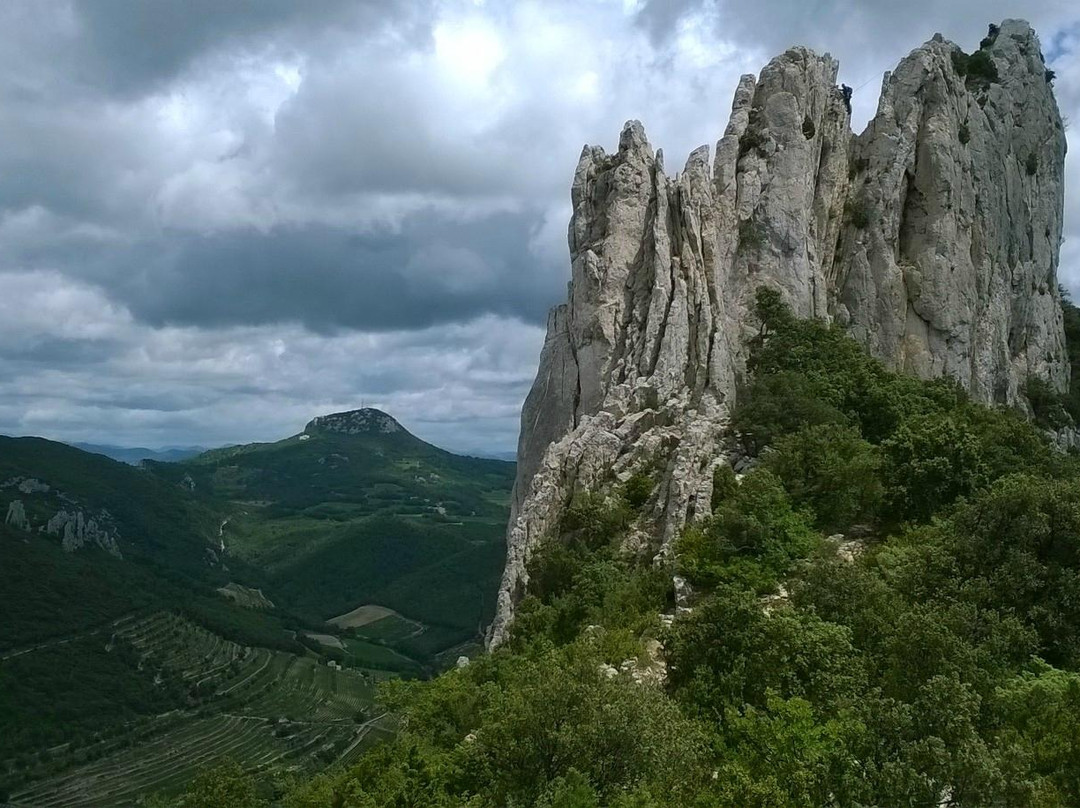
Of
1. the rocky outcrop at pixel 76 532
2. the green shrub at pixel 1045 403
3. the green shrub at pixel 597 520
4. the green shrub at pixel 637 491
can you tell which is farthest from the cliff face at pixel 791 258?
the rocky outcrop at pixel 76 532

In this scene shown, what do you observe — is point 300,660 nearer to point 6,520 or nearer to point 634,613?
point 6,520

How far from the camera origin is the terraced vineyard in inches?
3861

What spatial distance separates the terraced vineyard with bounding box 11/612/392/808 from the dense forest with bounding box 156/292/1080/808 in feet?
180

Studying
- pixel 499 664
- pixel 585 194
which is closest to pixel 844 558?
pixel 499 664

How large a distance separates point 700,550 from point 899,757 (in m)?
13.5

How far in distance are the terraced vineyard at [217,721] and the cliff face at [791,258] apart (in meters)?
49.6

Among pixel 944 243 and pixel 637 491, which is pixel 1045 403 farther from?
pixel 637 491

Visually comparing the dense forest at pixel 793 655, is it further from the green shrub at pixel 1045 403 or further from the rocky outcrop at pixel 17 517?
the rocky outcrop at pixel 17 517

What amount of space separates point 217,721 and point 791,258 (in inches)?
4496

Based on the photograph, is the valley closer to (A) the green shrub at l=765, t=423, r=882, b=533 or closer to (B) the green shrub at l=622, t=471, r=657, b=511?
(B) the green shrub at l=622, t=471, r=657, b=511

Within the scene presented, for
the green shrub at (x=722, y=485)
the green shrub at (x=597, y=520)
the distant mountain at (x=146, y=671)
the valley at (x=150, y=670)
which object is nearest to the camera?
the green shrub at (x=722, y=485)

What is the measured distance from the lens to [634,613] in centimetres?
2378

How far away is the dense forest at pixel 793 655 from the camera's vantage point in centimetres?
1243

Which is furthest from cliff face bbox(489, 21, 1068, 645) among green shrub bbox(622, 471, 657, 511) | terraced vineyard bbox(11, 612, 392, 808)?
terraced vineyard bbox(11, 612, 392, 808)
